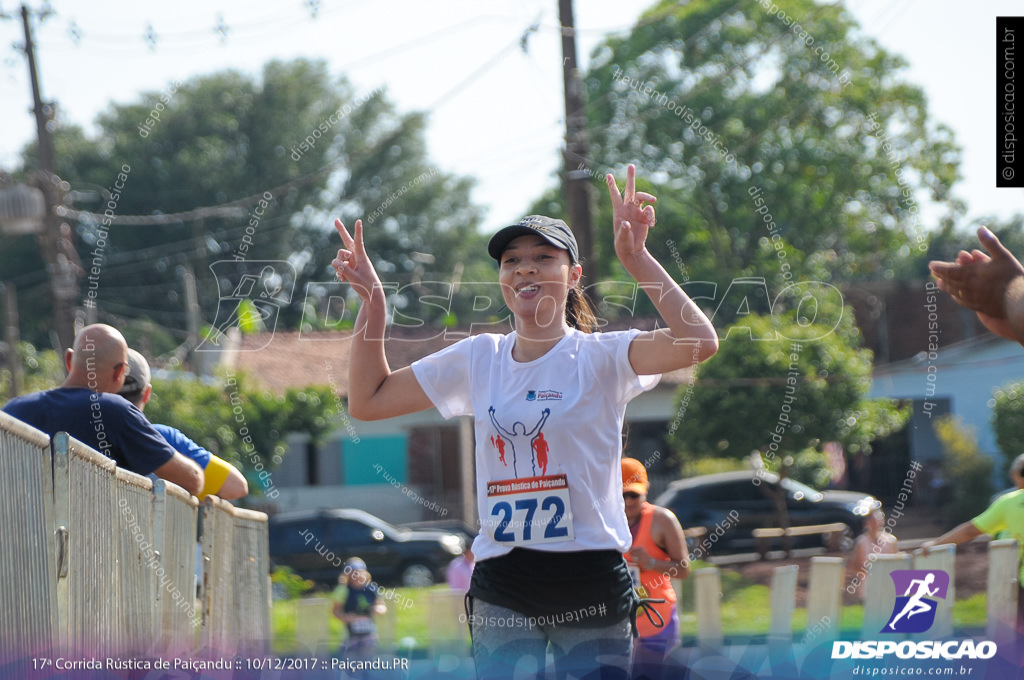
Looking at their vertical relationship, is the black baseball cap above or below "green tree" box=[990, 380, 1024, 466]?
above

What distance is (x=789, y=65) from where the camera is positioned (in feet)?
79.5

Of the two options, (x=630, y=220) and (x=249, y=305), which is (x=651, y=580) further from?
(x=249, y=305)

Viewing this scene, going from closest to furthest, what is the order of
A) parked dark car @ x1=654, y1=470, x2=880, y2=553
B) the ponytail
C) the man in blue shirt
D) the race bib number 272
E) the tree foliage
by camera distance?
the race bib number 272, the ponytail, the man in blue shirt, parked dark car @ x1=654, y1=470, x2=880, y2=553, the tree foliage

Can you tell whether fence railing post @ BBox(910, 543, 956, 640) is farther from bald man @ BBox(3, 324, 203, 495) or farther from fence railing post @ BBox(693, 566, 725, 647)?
bald man @ BBox(3, 324, 203, 495)

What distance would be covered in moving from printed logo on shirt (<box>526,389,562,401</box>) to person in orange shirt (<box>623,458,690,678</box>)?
204 cm

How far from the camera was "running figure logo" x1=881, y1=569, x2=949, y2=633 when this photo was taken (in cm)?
516

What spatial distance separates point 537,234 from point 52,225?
37.4 feet

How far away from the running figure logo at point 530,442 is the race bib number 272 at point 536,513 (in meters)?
0.04

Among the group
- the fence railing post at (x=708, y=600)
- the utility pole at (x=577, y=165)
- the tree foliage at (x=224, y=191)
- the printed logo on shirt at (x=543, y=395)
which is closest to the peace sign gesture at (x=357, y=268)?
the printed logo on shirt at (x=543, y=395)

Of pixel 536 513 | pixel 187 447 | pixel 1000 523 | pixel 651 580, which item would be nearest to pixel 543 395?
pixel 536 513

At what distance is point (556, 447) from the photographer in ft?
9.34

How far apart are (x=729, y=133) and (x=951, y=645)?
22.0 metres

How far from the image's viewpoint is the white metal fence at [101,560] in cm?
267

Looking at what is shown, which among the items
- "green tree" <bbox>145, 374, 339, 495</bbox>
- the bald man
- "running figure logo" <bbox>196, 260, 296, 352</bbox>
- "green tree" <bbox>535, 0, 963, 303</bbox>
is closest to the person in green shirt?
"running figure logo" <bbox>196, 260, 296, 352</bbox>
